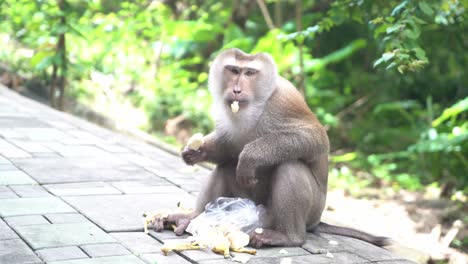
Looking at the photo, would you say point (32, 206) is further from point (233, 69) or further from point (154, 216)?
point (233, 69)

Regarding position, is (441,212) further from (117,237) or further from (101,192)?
(117,237)

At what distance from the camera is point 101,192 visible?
523 centimetres

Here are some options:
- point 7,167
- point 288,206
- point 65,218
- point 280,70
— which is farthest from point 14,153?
point 280,70

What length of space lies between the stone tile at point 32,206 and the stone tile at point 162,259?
3.34 feet

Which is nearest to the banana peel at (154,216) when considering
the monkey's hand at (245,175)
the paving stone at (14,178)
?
the monkey's hand at (245,175)

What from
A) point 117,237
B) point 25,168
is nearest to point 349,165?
point 25,168

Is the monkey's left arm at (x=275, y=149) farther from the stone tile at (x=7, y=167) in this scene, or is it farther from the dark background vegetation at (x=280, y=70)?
the dark background vegetation at (x=280, y=70)

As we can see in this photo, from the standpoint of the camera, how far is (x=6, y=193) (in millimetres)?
4879

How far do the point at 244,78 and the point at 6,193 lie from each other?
79.3 inches

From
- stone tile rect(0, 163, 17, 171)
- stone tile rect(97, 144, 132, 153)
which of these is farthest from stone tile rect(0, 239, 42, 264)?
stone tile rect(97, 144, 132, 153)

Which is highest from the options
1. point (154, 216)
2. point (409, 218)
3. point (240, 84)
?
point (240, 84)

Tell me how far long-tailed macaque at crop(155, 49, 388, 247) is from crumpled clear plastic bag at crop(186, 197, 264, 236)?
57 mm

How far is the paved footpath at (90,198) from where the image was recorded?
3836 mm

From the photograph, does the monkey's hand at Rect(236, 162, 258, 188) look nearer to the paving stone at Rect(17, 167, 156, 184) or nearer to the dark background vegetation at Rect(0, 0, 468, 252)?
the paving stone at Rect(17, 167, 156, 184)
